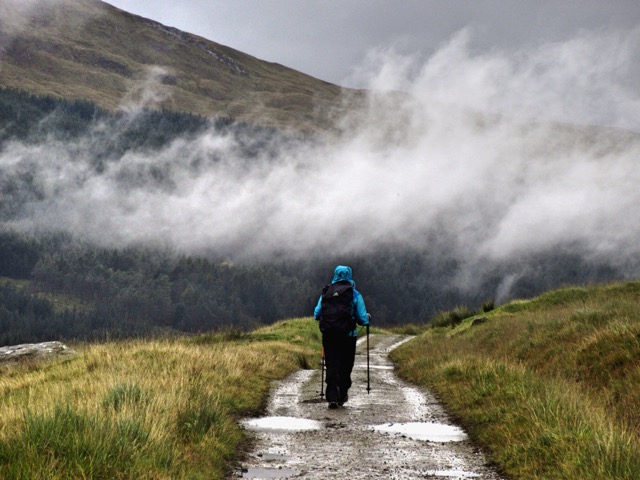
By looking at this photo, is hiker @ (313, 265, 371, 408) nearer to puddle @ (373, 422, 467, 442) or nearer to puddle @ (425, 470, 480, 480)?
puddle @ (373, 422, 467, 442)

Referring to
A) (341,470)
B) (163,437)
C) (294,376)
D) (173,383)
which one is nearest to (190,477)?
(163,437)

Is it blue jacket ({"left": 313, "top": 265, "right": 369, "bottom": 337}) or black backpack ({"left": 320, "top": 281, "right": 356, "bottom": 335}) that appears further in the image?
blue jacket ({"left": 313, "top": 265, "right": 369, "bottom": 337})

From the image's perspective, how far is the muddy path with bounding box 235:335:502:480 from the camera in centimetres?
829

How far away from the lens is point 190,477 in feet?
24.3

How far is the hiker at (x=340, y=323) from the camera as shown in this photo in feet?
45.8

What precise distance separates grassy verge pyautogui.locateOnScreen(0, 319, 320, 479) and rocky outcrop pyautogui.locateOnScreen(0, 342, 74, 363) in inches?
297

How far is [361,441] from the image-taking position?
397 inches

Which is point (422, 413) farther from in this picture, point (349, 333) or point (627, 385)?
point (627, 385)

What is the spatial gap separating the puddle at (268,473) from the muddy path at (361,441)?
0.01 meters

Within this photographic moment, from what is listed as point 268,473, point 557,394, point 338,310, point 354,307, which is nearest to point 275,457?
point 268,473

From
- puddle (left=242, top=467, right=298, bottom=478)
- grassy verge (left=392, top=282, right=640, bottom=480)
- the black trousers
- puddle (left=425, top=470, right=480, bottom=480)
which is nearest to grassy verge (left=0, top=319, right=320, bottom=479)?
puddle (left=242, top=467, right=298, bottom=478)

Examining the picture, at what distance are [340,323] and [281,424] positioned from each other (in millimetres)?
3074

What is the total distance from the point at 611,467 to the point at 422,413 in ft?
19.2

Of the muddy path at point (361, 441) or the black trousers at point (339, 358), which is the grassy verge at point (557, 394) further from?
the black trousers at point (339, 358)
